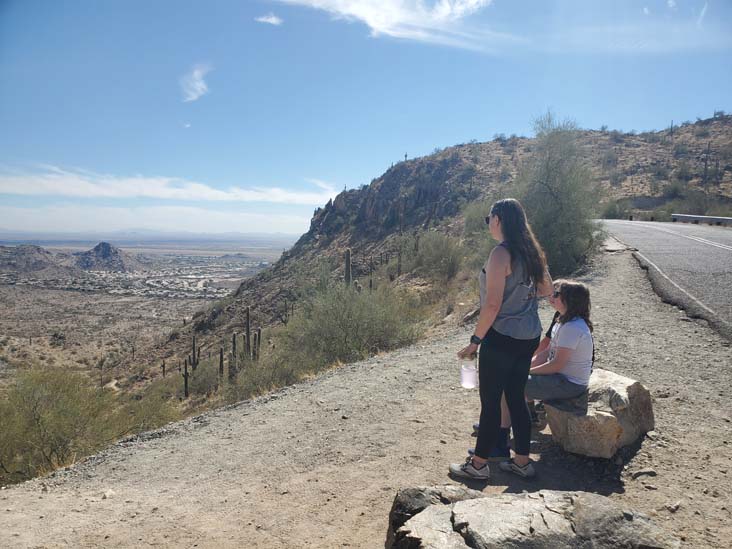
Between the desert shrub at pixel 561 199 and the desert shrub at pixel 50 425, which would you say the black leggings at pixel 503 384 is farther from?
the desert shrub at pixel 561 199

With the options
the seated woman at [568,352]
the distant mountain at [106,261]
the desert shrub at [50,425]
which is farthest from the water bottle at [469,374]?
the distant mountain at [106,261]

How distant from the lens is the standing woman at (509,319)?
3.61m

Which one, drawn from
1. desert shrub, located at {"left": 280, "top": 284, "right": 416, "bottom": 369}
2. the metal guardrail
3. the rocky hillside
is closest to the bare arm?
desert shrub, located at {"left": 280, "top": 284, "right": 416, "bottom": 369}

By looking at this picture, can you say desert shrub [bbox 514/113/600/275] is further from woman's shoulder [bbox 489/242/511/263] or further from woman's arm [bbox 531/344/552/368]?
woman's shoulder [bbox 489/242/511/263]

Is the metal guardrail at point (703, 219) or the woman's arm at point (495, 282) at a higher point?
the metal guardrail at point (703, 219)

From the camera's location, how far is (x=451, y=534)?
8.17 feet

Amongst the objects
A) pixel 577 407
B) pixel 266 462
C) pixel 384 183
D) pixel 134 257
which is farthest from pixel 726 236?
pixel 134 257

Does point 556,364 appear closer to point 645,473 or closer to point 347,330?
point 645,473

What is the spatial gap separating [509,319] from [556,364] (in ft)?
2.95

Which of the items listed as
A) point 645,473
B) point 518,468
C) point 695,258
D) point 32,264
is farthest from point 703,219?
point 32,264

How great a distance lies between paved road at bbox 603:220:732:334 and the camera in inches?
364

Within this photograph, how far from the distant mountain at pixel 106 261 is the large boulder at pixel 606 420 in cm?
17425

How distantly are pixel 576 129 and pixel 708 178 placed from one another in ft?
81.5

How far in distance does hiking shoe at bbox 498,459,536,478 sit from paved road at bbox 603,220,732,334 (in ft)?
19.0
